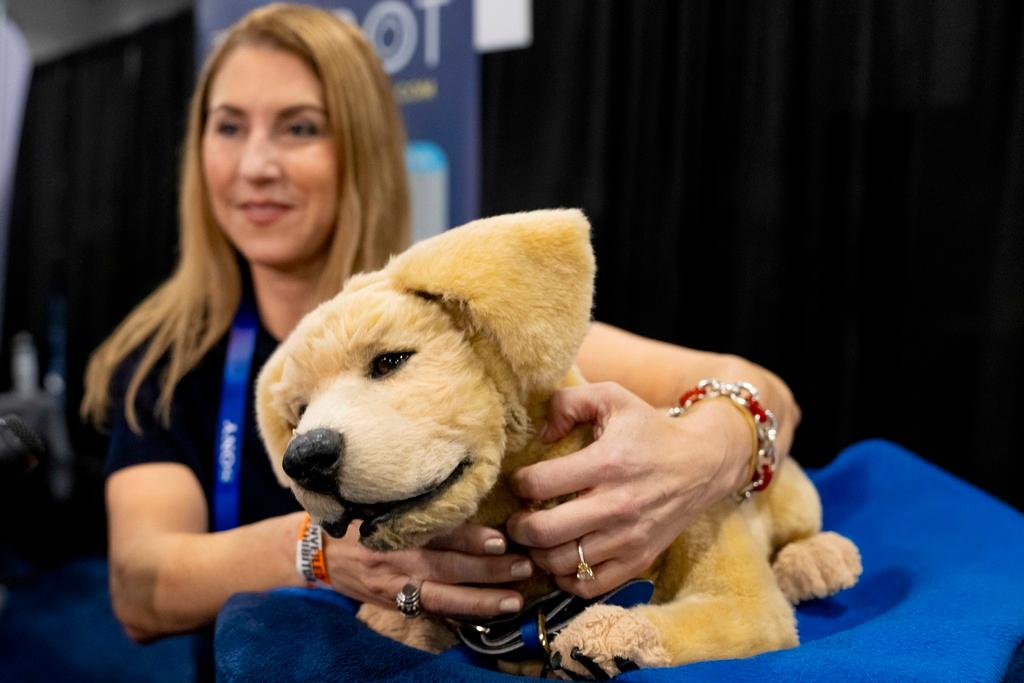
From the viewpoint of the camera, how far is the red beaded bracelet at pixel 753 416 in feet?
2.35

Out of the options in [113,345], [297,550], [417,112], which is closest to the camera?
[297,550]

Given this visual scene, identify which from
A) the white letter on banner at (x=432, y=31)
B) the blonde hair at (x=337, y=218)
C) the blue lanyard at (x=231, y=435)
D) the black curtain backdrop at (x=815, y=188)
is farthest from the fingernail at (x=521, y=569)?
the white letter on banner at (x=432, y=31)

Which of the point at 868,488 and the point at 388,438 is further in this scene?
the point at 868,488

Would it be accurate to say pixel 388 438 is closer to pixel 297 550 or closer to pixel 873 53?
pixel 297 550

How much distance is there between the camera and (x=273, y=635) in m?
0.60

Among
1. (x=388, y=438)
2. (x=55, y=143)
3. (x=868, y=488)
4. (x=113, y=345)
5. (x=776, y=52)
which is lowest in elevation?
(x=868, y=488)

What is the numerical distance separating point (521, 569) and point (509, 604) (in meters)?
0.03

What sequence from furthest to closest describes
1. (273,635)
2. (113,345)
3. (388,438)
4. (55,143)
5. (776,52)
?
(55,143) < (776,52) < (113,345) < (273,635) < (388,438)

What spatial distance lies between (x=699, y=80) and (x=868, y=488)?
107 cm

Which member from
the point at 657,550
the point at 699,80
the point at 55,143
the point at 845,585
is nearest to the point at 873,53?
the point at 699,80

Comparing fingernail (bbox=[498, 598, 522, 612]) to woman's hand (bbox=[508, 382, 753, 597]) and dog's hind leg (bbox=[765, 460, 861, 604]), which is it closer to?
woman's hand (bbox=[508, 382, 753, 597])

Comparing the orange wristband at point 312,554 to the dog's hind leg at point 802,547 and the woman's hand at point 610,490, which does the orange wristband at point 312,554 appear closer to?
the woman's hand at point 610,490

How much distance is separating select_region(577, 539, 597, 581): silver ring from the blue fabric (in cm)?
8

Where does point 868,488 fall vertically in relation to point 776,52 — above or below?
below
